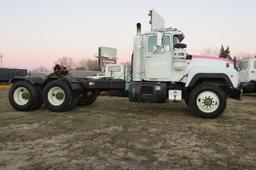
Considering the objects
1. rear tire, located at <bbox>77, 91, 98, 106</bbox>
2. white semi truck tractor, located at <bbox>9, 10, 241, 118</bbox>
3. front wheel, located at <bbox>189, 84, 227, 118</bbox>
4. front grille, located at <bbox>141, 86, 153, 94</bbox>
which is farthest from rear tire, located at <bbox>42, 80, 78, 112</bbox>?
front wheel, located at <bbox>189, 84, 227, 118</bbox>

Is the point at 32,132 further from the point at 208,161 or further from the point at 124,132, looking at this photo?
the point at 208,161

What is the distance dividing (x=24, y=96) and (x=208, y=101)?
246 inches

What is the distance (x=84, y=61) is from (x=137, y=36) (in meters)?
90.2

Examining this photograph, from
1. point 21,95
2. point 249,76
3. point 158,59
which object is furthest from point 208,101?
point 249,76

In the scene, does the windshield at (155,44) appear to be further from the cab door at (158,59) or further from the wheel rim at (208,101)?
the wheel rim at (208,101)

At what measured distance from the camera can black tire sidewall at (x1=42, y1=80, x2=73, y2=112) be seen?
927 centimetres

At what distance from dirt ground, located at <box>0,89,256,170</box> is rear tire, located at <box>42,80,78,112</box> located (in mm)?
860

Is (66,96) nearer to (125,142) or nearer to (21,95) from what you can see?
(21,95)

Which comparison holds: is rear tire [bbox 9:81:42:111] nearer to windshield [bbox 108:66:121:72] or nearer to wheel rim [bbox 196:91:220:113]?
windshield [bbox 108:66:121:72]

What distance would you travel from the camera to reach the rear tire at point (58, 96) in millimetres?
9289

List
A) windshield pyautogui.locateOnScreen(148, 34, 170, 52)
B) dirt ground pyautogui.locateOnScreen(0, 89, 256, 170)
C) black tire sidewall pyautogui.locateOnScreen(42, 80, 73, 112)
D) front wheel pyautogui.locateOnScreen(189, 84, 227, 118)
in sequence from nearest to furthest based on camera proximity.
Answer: dirt ground pyautogui.locateOnScreen(0, 89, 256, 170) < front wheel pyautogui.locateOnScreen(189, 84, 227, 118) < windshield pyautogui.locateOnScreen(148, 34, 170, 52) < black tire sidewall pyautogui.locateOnScreen(42, 80, 73, 112)

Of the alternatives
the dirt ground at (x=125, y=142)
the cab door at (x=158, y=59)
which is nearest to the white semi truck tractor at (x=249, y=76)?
the dirt ground at (x=125, y=142)

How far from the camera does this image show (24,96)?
978 cm

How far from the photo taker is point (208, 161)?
4453 millimetres
